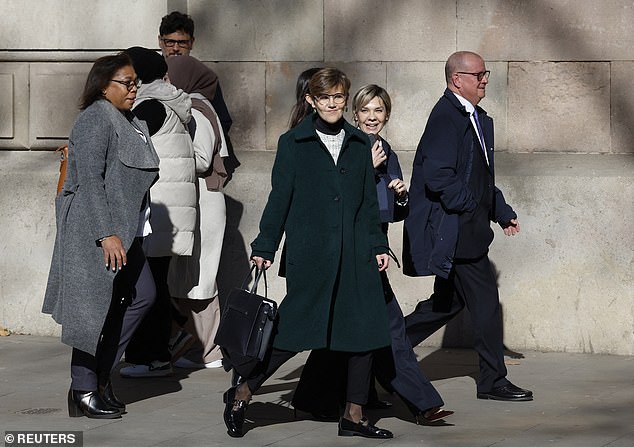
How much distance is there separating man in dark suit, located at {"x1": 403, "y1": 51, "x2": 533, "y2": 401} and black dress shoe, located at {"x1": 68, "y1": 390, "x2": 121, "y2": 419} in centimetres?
173

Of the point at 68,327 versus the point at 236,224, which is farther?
the point at 236,224

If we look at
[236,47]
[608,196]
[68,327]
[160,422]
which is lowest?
[160,422]

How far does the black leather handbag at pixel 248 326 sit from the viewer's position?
681cm

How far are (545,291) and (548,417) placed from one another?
1984 mm

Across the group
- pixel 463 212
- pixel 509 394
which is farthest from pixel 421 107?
pixel 509 394

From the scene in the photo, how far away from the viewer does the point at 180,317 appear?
30.3 feet

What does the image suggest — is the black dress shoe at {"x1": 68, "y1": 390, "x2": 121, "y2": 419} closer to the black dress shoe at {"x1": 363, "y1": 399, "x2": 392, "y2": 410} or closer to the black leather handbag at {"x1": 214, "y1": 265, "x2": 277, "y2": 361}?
the black leather handbag at {"x1": 214, "y1": 265, "x2": 277, "y2": 361}

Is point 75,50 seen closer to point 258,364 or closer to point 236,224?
point 236,224

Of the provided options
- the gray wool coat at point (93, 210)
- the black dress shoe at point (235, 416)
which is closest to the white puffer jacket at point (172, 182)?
the gray wool coat at point (93, 210)

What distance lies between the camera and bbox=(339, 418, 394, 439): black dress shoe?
22.7ft

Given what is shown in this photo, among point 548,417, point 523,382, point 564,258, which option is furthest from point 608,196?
point 548,417

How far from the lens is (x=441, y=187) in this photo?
300 inches

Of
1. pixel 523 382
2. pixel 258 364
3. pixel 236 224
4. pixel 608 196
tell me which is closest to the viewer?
pixel 258 364

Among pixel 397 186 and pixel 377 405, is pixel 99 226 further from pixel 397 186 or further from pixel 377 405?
pixel 377 405
